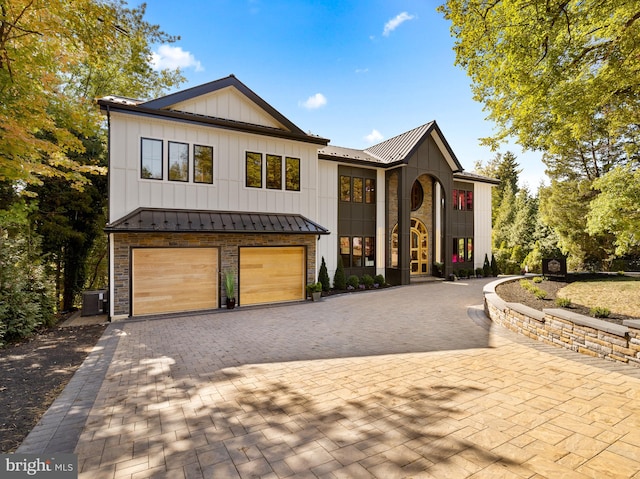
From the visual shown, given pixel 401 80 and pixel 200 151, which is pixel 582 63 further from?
pixel 200 151

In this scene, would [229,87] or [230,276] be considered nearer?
[230,276]

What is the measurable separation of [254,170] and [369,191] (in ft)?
23.7

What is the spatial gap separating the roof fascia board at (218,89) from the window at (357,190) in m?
4.70

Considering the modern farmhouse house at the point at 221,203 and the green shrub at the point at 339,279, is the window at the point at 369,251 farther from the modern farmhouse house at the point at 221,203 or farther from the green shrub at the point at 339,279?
the green shrub at the point at 339,279

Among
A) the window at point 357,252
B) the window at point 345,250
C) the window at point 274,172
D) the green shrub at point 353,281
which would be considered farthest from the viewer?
the window at point 357,252

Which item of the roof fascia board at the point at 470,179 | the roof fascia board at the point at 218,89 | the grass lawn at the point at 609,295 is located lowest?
the grass lawn at the point at 609,295

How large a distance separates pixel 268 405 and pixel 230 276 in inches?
297

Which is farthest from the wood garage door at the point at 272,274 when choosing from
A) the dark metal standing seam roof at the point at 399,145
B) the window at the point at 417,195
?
the window at the point at 417,195

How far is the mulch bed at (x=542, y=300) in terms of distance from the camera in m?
7.27

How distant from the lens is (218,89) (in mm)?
11633

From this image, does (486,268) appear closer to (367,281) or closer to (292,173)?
(367,281)

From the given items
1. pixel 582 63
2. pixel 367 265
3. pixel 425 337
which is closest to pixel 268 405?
pixel 425 337

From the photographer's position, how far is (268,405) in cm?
415

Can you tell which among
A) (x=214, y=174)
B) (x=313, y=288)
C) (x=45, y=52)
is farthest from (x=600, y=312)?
(x=45, y=52)
